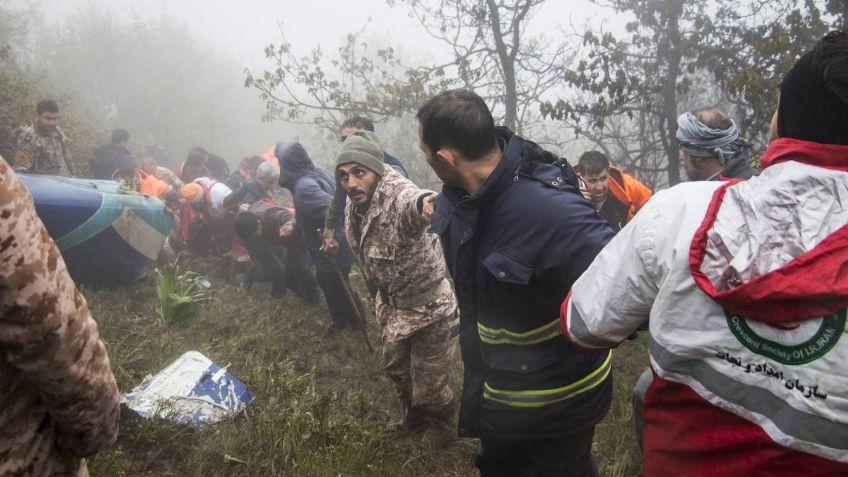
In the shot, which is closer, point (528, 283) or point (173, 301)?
point (528, 283)

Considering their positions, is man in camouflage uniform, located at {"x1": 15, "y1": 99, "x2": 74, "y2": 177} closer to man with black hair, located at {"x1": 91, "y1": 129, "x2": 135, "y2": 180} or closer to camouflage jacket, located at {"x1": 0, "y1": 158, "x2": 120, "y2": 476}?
man with black hair, located at {"x1": 91, "y1": 129, "x2": 135, "y2": 180}

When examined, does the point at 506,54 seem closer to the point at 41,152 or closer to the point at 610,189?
the point at 610,189

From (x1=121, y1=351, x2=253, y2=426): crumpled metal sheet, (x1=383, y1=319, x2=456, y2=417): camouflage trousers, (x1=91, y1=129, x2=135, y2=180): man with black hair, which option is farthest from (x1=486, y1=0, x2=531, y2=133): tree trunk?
(x1=91, y1=129, x2=135, y2=180): man with black hair

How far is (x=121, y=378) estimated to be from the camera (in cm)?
360

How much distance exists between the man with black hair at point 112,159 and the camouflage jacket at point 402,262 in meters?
8.58

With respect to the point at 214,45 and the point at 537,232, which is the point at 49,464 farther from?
the point at 214,45

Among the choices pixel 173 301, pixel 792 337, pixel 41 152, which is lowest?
pixel 173 301

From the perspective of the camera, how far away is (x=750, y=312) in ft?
3.10

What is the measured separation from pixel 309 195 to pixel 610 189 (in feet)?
9.37

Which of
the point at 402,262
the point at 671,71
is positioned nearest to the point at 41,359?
the point at 402,262

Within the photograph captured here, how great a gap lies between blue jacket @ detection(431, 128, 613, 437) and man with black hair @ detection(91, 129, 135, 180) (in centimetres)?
992

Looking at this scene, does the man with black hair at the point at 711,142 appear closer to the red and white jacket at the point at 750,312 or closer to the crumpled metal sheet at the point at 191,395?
the red and white jacket at the point at 750,312

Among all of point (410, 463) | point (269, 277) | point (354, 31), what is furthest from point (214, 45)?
point (410, 463)

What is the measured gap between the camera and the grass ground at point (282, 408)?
2.81m
